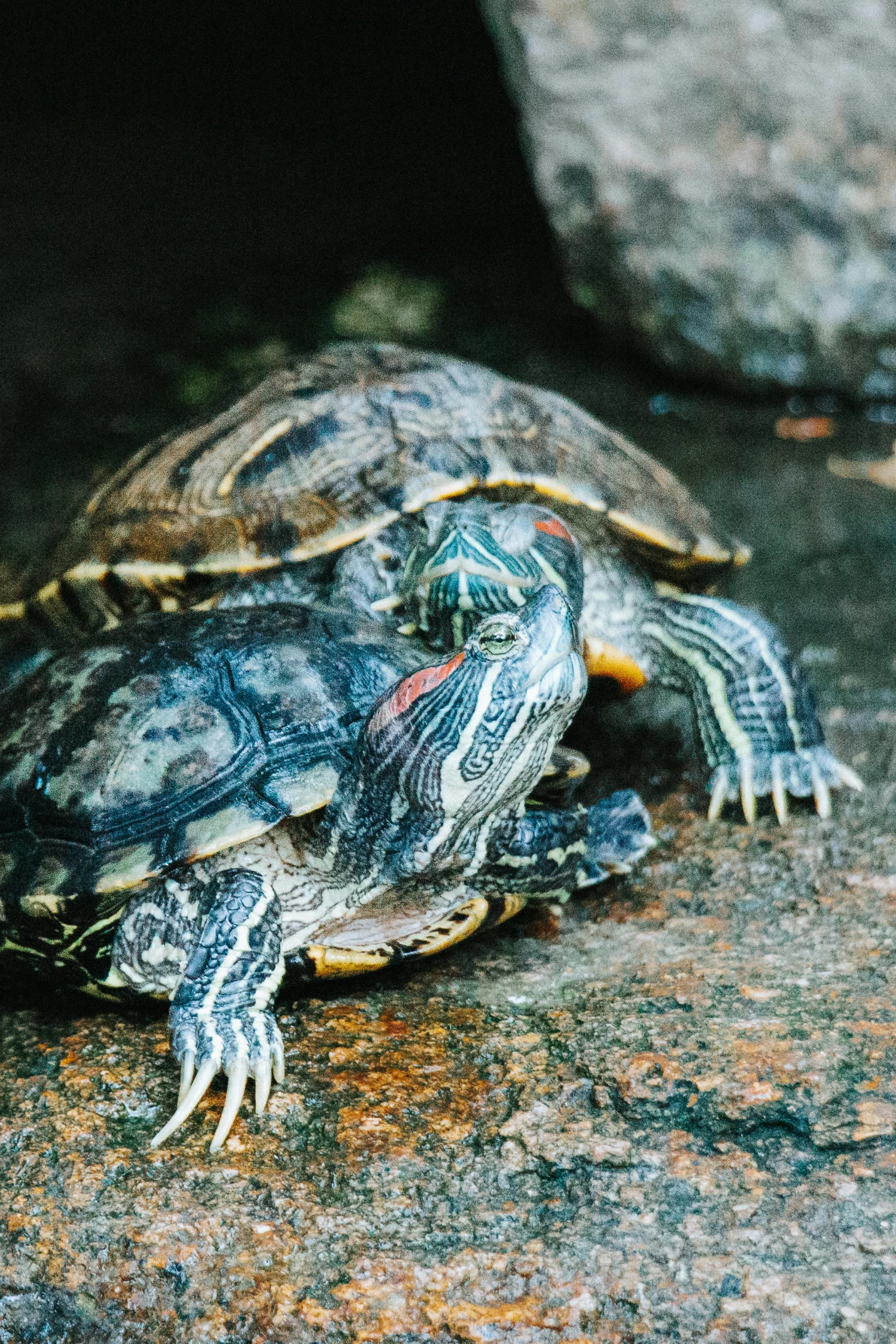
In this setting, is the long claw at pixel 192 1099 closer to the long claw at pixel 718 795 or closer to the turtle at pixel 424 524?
the turtle at pixel 424 524

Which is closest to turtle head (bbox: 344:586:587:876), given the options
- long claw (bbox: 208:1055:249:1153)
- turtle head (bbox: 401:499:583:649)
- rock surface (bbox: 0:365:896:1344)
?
rock surface (bbox: 0:365:896:1344)

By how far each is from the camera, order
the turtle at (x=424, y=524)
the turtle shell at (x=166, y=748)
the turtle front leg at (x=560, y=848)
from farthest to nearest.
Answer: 1. the turtle at (x=424, y=524)
2. the turtle front leg at (x=560, y=848)
3. the turtle shell at (x=166, y=748)

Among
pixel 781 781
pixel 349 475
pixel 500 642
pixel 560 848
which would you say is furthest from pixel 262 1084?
pixel 349 475

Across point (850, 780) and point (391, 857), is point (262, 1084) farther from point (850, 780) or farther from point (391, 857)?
point (850, 780)

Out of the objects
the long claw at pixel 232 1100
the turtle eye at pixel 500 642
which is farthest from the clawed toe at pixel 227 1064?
the turtle eye at pixel 500 642

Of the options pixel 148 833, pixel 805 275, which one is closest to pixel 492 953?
pixel 148 833

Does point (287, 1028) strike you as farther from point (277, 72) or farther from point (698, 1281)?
point (277, 72)
